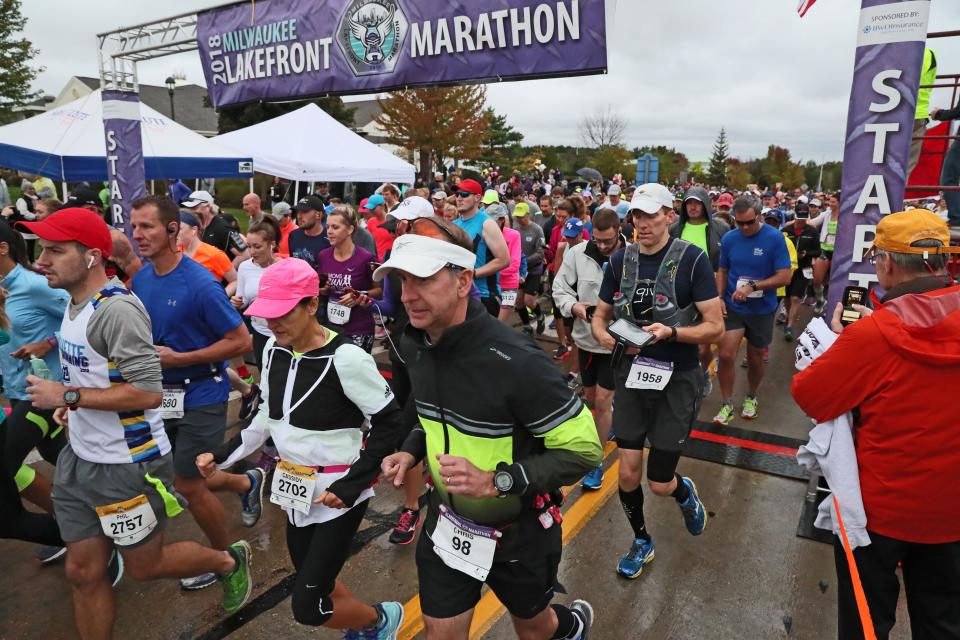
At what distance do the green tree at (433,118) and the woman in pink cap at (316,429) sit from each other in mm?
33171

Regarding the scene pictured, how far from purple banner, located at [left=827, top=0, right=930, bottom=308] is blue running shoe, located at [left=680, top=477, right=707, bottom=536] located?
5.20 feet

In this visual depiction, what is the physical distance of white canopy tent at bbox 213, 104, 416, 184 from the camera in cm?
1134

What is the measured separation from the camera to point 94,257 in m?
2.77

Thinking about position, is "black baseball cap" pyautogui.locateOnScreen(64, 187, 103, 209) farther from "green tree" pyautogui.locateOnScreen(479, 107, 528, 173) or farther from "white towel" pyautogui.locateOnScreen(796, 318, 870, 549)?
"green tree" pyautogui.locateOnScreen(479, 107, 528, 173)

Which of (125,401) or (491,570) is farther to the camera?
(125,401)

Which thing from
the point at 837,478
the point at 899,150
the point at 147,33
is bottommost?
the point at 837,478

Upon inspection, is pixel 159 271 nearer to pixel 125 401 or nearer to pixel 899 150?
pixel 125 401

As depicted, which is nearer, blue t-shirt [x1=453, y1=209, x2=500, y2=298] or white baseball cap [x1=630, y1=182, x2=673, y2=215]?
white baseball cap [x1=630, y1=182, x2=673, y2=215]

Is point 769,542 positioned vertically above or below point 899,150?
below

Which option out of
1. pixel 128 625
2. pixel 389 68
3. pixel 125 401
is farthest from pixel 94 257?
pixel 389 68

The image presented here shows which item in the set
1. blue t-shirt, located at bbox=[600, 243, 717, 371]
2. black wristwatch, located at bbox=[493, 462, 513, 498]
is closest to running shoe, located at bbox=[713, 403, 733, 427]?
blue t-shirt, located at bbox=[600, 243, 717, 371]

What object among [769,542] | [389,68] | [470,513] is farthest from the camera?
[389,68]

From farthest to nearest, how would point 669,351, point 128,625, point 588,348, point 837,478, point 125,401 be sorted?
point 588,348 < point 669,351 < point 128,625 < point 125,401 < point 837,478

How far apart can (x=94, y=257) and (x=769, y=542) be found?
165 inches
